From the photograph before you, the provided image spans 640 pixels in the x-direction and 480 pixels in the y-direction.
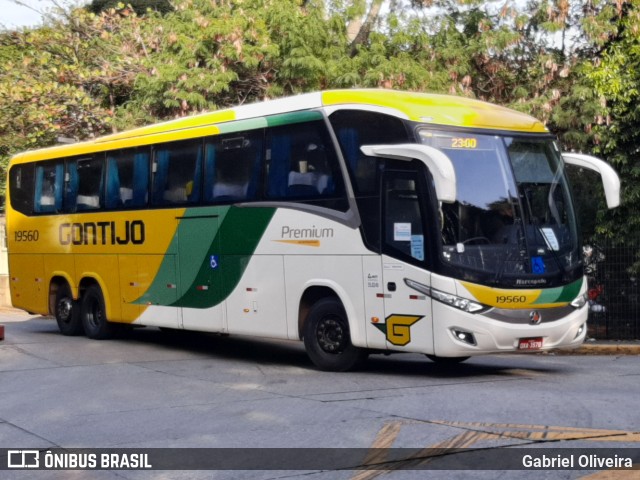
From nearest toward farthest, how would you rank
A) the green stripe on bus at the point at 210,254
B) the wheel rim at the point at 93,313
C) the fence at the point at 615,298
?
the green stripe on bus at the point at 210,254 → the wheel rim at the point at 93,313 → the fence at the point at 615,298

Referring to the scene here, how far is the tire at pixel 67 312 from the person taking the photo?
1980 cm

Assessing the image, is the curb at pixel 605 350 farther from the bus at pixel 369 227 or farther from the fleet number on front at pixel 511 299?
the fleet number on front at pixel 511 299

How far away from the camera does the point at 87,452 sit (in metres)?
8.66

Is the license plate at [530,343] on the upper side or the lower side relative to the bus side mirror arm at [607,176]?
lower

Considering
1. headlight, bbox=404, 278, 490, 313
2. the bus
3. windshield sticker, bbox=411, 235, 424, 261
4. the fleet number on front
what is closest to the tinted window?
the bus

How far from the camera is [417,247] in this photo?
12.5 metres

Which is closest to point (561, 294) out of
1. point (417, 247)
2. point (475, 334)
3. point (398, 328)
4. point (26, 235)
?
point (475, 334)

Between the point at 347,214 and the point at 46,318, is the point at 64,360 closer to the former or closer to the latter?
the point at 347,214

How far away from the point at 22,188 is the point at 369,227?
34.7ft

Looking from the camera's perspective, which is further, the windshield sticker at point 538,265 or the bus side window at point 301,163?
the bus side window at point 301,163

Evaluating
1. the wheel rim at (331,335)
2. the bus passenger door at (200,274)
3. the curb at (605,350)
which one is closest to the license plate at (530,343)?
the wheel rim at (331,335)

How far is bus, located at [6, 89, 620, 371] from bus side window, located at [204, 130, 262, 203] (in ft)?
0.09

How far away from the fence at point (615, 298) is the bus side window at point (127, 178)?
8609 millimetres

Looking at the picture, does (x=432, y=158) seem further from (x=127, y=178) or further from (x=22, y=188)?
(x=22, y=188)
